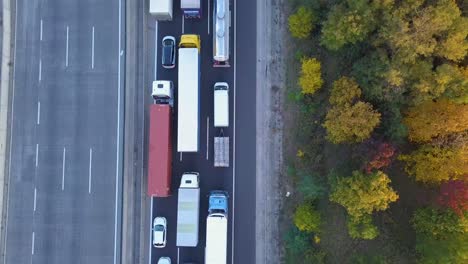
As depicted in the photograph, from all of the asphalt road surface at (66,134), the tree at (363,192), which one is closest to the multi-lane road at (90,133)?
the asphalt road surface at (66,134)

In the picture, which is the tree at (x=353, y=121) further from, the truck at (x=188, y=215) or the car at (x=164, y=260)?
the car at (x=164, y=260)

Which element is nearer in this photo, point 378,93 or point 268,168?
point 378,93

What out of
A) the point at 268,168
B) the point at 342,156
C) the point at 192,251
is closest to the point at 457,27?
the point at 342,156

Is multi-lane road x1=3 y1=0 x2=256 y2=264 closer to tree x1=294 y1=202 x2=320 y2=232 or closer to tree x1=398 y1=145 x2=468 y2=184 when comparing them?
tree x1=294 y1=202 x2=320 y2=232

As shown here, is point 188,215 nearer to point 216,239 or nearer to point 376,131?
point 216,239

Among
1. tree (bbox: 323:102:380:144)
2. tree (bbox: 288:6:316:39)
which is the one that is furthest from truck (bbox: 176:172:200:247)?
tree (bbox: 288:6:316:39)

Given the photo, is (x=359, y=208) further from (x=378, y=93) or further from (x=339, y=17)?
(x=339, y=17)
